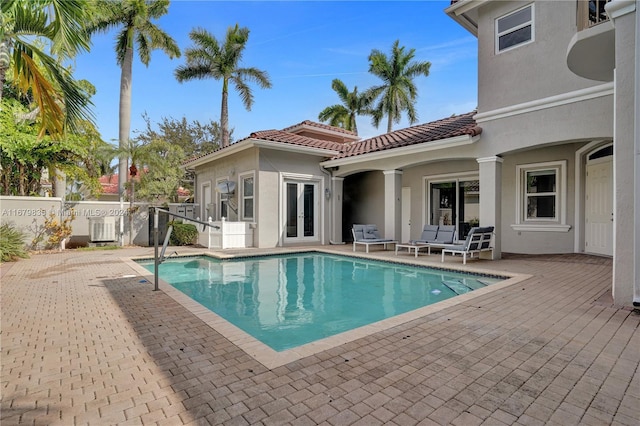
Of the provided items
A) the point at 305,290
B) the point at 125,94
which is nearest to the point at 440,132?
the point at 305,290

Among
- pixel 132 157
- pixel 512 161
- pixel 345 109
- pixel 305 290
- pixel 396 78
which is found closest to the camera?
pixel 305 290

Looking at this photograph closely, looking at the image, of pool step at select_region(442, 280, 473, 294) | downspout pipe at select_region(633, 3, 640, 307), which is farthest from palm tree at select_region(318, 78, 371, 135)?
downspout pipe at select_region(633, 3, 640, 307)

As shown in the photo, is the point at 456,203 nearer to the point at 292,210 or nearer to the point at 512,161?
the point at 512,161

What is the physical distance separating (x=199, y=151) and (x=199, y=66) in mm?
9132

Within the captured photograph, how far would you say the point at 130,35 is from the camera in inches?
848

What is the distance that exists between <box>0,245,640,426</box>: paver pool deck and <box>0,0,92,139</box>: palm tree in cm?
381

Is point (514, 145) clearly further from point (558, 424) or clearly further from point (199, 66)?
point (199, 66)

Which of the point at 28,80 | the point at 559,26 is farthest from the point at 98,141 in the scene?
the point at 559,26

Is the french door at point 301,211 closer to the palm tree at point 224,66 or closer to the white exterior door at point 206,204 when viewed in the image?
the white exterior door at point 206,204

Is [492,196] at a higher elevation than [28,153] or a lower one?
lower

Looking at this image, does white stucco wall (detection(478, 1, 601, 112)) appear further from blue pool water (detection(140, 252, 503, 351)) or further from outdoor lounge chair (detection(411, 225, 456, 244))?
blue pool water (detection(140, 252, 503, 351))

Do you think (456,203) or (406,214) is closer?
(456,203)

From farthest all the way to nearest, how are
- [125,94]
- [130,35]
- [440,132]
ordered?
1. [125,94]
2. [130,35]
3. [440,132]

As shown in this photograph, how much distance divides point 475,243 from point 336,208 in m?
7.03
